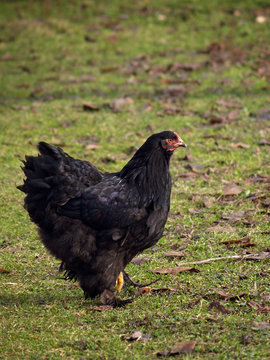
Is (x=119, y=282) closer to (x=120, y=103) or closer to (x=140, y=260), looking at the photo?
(x=140, y=260)

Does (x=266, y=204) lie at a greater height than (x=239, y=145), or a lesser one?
lesser

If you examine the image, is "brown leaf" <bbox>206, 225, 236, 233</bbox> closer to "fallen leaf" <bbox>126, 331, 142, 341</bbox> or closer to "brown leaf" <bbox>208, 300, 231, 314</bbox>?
"brown leaf" <bbox>208, 300, 231, 314</bbox>

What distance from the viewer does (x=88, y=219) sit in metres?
4.25

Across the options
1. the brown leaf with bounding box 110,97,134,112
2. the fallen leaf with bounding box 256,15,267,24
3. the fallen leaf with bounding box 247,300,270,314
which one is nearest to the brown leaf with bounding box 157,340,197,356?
the fallen leaf with bounding box 247,300,270,314

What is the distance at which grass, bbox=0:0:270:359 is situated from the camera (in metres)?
3.84

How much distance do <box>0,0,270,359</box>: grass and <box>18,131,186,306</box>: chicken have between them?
30cm

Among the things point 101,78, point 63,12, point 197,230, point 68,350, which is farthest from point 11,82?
point 68,350

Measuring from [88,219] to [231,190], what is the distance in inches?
98.5

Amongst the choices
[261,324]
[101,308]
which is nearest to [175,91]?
[101,308]

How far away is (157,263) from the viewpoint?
4.93 meters

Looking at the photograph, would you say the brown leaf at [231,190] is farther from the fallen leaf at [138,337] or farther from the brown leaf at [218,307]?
the fallen leaf at [138,337]

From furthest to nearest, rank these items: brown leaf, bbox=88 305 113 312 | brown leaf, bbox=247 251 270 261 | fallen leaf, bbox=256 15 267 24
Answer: fallen leaf, bbox=256 15 267 24 → brown leaf, bbox=247 251 270 261 → brown leaf, bbox=88 305 113 312

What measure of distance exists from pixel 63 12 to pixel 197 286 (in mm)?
11440

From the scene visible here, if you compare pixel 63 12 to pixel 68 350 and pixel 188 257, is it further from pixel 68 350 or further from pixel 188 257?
pixel 68 350
